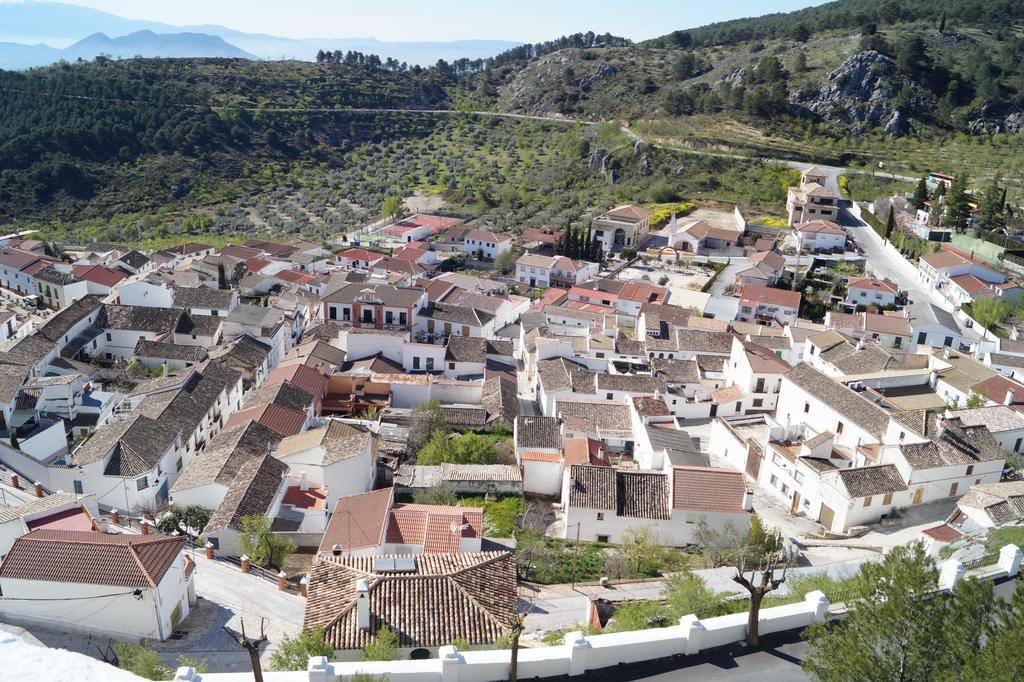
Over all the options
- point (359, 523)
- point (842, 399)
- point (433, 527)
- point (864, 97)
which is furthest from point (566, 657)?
point (864, 97)

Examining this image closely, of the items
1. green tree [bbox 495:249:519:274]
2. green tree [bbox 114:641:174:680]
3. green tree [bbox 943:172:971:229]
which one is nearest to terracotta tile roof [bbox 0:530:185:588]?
green tree [bbox 114:641:174:680]

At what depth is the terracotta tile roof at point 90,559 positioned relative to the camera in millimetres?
17328

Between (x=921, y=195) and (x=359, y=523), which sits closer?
(x=359, y=523)

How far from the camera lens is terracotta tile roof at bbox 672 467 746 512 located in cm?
2456

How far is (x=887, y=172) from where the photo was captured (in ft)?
255

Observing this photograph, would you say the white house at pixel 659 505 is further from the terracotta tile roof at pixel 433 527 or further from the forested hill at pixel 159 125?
the forested hill at pixel 159 125

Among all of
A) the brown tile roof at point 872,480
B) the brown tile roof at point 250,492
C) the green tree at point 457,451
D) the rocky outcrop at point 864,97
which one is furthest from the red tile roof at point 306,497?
the rocky outcrop at point 864,97

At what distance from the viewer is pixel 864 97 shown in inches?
3526

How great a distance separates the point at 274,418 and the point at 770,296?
32.2m

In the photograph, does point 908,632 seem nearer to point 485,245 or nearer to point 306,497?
point 306,497

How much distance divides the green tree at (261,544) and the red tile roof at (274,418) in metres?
7.76

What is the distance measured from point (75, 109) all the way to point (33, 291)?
52.8m

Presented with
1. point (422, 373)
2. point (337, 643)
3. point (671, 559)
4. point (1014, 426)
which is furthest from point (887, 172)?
point (337, 643)

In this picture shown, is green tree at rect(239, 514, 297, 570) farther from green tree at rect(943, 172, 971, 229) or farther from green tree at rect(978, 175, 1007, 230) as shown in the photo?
green tree at rect(978, 175, 1007, 230)
